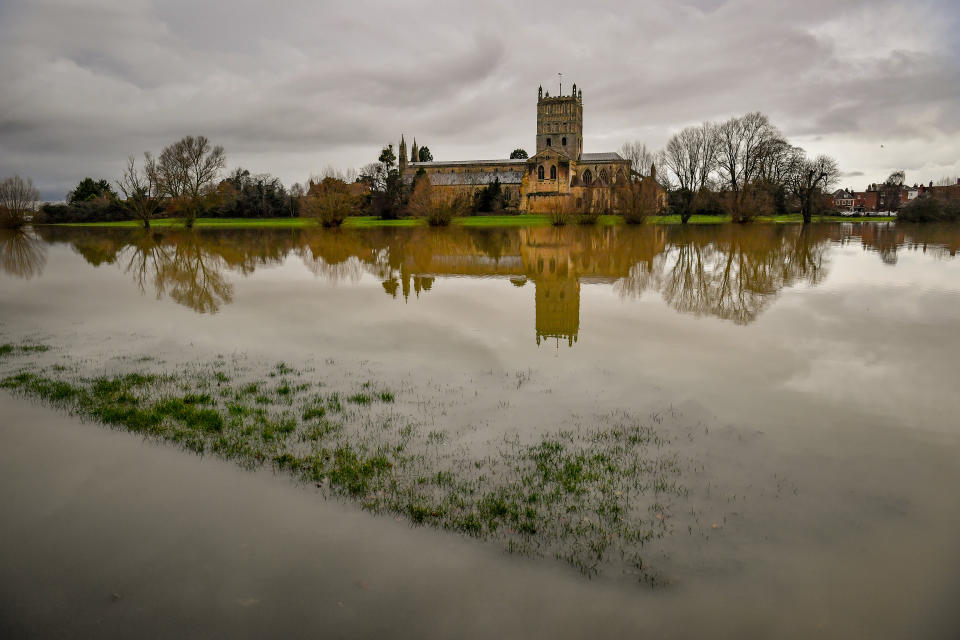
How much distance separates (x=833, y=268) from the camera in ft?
62.9

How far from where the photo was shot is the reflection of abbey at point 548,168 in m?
85.0

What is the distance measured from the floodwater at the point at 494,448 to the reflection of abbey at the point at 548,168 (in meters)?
72.8

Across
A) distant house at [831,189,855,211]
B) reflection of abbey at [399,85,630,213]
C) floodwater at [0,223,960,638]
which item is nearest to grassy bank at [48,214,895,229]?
reflection of abbey at [399,85,630,213]

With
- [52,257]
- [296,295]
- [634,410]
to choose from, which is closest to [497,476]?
[634,410]

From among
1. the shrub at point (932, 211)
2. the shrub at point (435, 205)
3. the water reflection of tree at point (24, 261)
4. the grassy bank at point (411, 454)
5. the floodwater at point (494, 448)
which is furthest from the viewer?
the shrub at point (932, 211)

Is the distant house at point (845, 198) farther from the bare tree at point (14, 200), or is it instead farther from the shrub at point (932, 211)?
the bare tree at point (14, 200)

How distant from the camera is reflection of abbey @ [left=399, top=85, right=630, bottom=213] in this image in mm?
85000

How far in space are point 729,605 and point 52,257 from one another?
3134 cm

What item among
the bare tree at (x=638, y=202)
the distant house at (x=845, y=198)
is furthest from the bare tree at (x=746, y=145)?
the distant house at (x=845, y=198)

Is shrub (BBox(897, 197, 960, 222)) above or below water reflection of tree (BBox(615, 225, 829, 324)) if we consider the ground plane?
above

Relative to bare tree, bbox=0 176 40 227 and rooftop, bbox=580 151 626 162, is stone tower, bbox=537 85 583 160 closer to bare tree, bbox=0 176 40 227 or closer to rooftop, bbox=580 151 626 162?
rooftop, bbox=580 151 626 162

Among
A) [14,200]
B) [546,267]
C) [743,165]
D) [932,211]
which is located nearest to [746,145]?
[743,165]

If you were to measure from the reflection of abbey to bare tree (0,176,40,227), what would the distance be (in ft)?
164

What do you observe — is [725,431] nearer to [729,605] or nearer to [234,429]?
[729,605]
